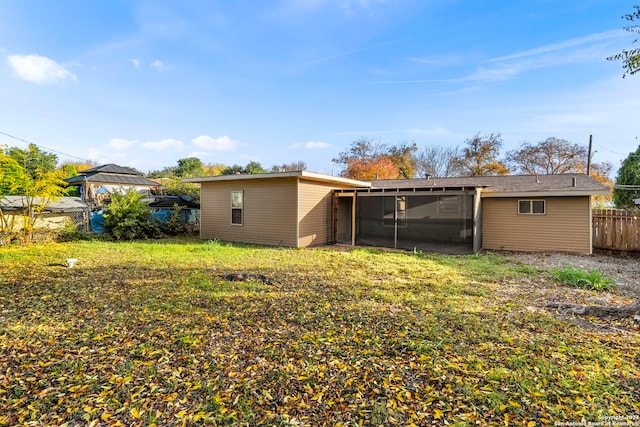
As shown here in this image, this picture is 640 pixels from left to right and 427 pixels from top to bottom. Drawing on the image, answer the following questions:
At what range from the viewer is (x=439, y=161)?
84.9ft

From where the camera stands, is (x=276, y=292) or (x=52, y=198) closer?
(x=276, y=292)

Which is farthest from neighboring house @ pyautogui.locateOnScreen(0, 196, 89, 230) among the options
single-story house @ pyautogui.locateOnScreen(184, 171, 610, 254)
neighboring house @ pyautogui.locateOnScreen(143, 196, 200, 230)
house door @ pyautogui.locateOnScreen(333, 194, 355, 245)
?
house door @ pyautogui.locateOnScreen(333, 194, 355, 245)

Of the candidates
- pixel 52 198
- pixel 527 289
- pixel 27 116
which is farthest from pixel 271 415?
pixel 27 116

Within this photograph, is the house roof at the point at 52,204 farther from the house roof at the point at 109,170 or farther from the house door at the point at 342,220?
the house roof at the point at 109,170

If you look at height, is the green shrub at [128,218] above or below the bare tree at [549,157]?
below

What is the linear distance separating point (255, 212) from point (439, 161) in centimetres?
2034

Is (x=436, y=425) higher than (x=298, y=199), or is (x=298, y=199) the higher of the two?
(x=298, y=199)

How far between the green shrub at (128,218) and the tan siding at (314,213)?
6001mm

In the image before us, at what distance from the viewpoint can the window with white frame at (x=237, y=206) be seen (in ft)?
35.2

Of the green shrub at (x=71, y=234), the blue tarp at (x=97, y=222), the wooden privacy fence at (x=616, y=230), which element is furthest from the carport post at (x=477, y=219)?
the blue tarp at (x=97, y=222)

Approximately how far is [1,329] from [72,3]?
30.5ft

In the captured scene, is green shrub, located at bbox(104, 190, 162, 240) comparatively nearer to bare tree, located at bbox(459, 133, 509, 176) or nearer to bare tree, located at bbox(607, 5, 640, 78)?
bare tree, located at bbox(607, 5, 640, 78)

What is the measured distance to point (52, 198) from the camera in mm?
9352

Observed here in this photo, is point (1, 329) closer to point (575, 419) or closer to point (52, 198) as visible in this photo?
point (575, 419)
